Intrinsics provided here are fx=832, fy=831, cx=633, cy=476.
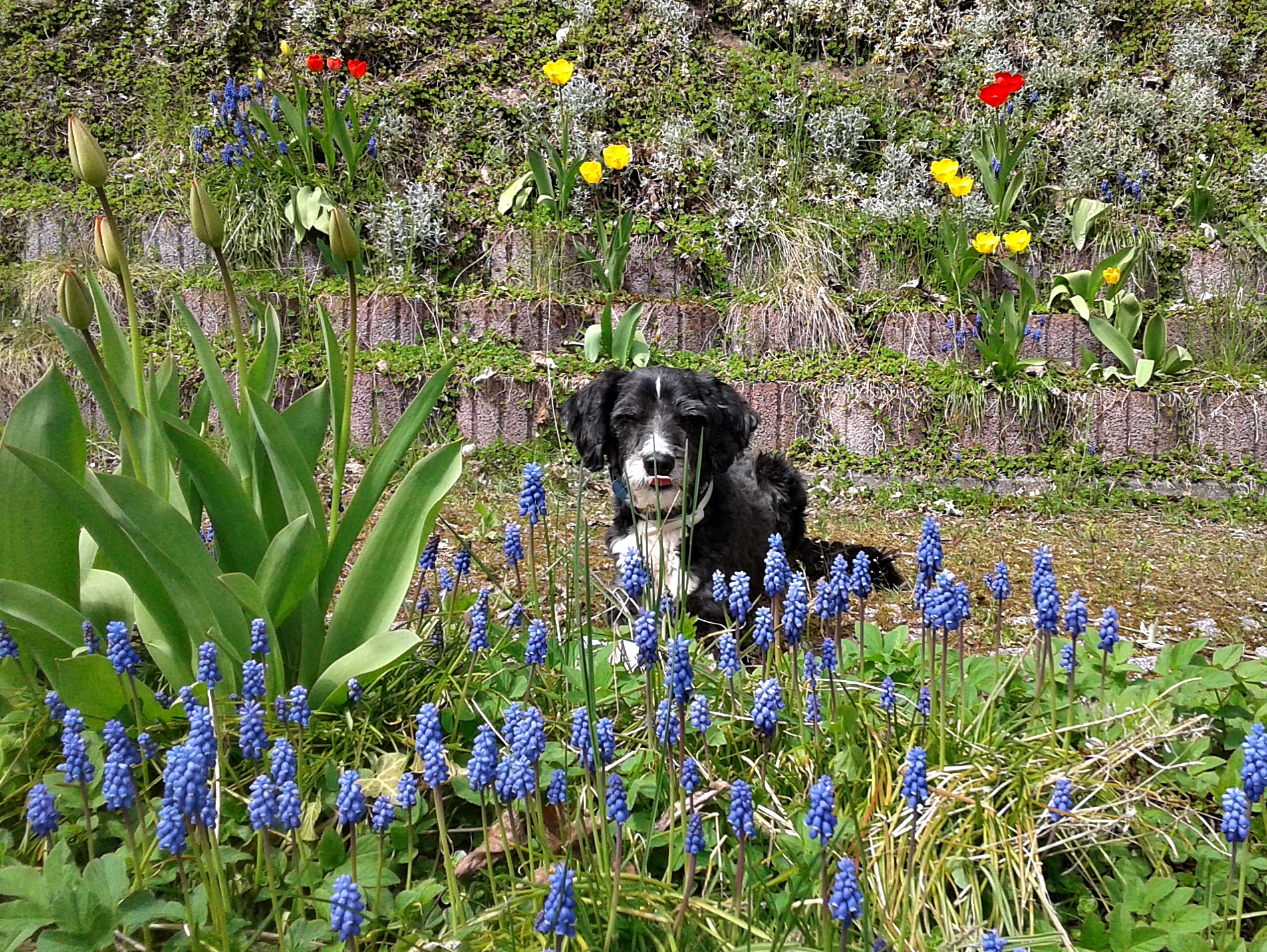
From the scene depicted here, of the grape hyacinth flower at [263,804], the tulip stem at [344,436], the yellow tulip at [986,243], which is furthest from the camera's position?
the yellow tulip at [986,243]

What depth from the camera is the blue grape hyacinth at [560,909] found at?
98 cm

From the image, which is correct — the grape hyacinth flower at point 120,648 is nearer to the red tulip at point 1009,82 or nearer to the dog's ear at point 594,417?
the dog's ear at point 594,417

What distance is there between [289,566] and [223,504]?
0.73ft

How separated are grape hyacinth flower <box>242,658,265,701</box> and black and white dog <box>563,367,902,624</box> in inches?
62.5

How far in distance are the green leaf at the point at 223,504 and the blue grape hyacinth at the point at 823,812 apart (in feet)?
4.03

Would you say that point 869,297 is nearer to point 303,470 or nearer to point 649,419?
point 649,419

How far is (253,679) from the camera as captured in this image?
1.45 metres

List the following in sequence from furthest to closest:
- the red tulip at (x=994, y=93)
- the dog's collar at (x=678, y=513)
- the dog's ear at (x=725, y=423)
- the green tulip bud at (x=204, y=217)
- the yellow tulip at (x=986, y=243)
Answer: the red tulip at (x=994, y=93) < the yellow tulip at (x=986, y=243) < the dog's ear at (x=725, y=423) < the dog's collar at (x=678, y=513) < the green tulip bud at (x=204, y=217)

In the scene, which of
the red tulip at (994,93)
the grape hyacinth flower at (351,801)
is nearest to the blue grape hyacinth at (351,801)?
the grape hyacinth flower at (351,801)

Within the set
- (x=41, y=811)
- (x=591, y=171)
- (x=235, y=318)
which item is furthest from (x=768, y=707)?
(x=591, y=171)

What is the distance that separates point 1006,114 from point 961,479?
11.6 ft

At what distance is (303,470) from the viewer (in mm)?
1670

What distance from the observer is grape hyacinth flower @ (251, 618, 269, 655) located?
1.46 metres

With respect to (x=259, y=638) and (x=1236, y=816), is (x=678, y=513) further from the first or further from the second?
(x=1236, y=816)
